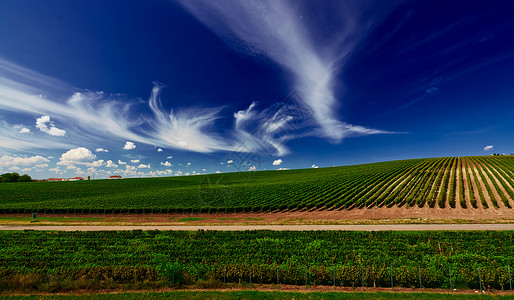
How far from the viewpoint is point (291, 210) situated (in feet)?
163

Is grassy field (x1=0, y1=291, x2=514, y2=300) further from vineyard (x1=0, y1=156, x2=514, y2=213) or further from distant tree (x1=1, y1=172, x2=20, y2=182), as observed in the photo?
distant tree (x1=1, y1=172, x2=20, y2=182)

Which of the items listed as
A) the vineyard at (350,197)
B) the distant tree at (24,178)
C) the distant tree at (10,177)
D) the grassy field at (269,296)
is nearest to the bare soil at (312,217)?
the vineyard at (350,197)

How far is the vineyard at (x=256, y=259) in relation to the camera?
17250mm

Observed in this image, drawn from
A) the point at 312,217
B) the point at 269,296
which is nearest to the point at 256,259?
the point at 269,296

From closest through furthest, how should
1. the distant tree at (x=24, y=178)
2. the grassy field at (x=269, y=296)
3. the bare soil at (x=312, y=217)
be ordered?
the grassy field at (x=269, y=296), the bare soil at (x=312, y=217), the distant tree at (x=24, y=178)

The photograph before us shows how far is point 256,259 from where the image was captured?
69.7ft

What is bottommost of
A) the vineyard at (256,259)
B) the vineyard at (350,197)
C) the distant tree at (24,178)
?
the vineyard at (256,259)

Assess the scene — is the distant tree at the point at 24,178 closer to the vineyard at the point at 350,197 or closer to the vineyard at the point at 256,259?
the vineyard at the point at 350,197

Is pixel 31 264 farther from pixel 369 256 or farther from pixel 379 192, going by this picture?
pixel 379 192

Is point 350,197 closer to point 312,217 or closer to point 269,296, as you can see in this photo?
point 312,217

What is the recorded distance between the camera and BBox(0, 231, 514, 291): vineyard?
1725cm

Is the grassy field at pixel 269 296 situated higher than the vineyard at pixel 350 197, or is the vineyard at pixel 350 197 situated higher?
the vineyard at pixel 350 197

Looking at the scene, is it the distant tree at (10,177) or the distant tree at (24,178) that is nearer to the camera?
the distant tree at (10,177)

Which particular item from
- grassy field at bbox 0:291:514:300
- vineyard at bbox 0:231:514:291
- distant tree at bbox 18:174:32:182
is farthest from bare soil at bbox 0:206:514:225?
distant tree at bbox 18:174:32:182
